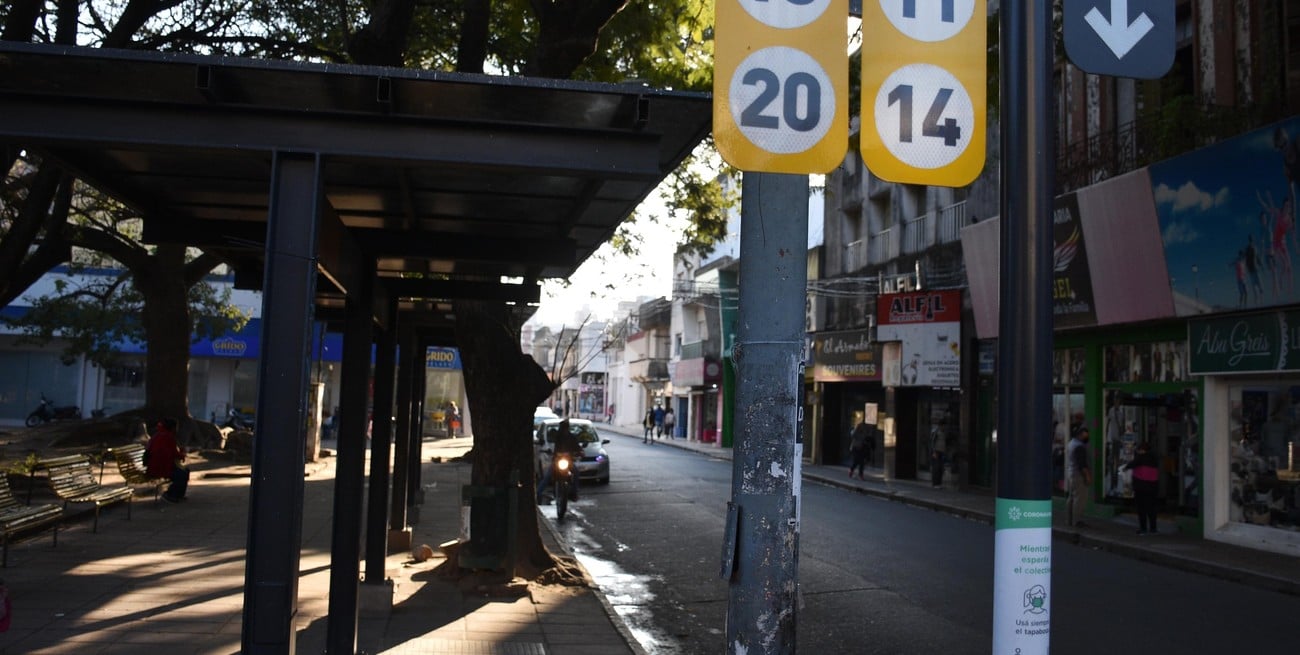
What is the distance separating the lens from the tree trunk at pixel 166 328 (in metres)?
25.1

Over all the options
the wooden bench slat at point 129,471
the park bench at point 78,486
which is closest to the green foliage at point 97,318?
the wooden bench slat at point 129,471

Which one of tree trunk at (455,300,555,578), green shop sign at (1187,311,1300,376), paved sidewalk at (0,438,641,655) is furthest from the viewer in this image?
green shop sign at (1187,311,1300,376)

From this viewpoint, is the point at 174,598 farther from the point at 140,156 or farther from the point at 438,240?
the point at 140,156

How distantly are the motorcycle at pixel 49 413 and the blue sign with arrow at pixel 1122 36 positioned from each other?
42.6 metres

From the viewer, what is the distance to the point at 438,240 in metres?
8.13

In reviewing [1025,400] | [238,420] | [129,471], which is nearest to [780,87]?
[1025,400]

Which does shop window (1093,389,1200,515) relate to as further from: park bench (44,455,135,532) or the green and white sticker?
park bench (44,455,135,532)

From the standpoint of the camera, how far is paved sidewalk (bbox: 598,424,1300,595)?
1343cm

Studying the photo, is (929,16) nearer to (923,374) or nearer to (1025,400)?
(1025,400)

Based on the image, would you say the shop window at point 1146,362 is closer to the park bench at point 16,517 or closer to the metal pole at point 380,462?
the metal pole at point 380,462

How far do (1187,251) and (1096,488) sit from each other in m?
5.68

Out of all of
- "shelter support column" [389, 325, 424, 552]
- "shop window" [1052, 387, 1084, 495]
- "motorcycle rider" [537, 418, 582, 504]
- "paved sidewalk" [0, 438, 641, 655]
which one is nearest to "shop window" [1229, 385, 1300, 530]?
"shop window" [1052, 387, 1084, 495]

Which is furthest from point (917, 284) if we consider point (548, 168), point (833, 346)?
point (548, 168)

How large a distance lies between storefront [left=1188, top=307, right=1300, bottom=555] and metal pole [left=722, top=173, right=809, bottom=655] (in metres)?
13.5
